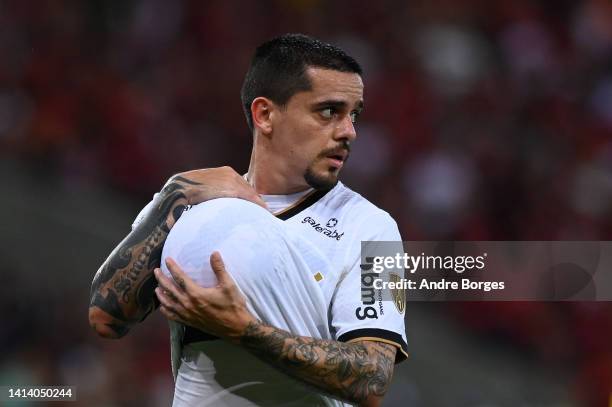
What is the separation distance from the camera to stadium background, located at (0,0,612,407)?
205 inches

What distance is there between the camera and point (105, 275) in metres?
2.25

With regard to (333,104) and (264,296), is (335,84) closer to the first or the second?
(333,104)

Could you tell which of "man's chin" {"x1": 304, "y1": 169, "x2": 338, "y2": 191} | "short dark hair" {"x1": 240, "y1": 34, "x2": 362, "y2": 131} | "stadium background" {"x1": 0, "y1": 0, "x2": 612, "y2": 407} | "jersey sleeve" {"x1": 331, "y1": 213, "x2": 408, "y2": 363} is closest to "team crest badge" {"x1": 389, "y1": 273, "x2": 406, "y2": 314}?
"jersey sleeve" {"x1": 331, "y1": 213, "x2": 408, "y2": 363}

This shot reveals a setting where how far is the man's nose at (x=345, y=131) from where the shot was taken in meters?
2.41

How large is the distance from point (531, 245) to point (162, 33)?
10.3ft

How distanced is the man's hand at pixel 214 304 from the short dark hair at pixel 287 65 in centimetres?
73

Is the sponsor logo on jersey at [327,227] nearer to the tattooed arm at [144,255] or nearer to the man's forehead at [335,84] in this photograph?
the tattooed arm at [144,255]

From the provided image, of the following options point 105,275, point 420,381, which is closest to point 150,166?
point 420,381

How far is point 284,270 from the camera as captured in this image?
201 cm

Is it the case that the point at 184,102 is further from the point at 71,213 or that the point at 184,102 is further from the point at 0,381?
the point at 0,381

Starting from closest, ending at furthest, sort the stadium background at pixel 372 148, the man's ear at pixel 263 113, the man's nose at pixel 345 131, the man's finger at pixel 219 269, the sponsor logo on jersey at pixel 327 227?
the man's finger at pixel 219 269 → the sponsor logo on jersey at pixel 327 227 → the man's nose at pixel 345 131 → the man's ear at pixel 263 113 → the stadium background at pixel 372 148

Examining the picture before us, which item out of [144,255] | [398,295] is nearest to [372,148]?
[398,295]

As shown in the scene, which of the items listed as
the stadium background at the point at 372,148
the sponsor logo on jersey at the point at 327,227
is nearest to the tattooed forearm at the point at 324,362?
the sponsor logo on jersey at the point at 327,227

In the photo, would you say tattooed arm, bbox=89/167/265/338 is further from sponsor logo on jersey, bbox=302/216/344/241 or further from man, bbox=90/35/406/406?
sponsor logo on jersey, bbox=302/216/344/241
